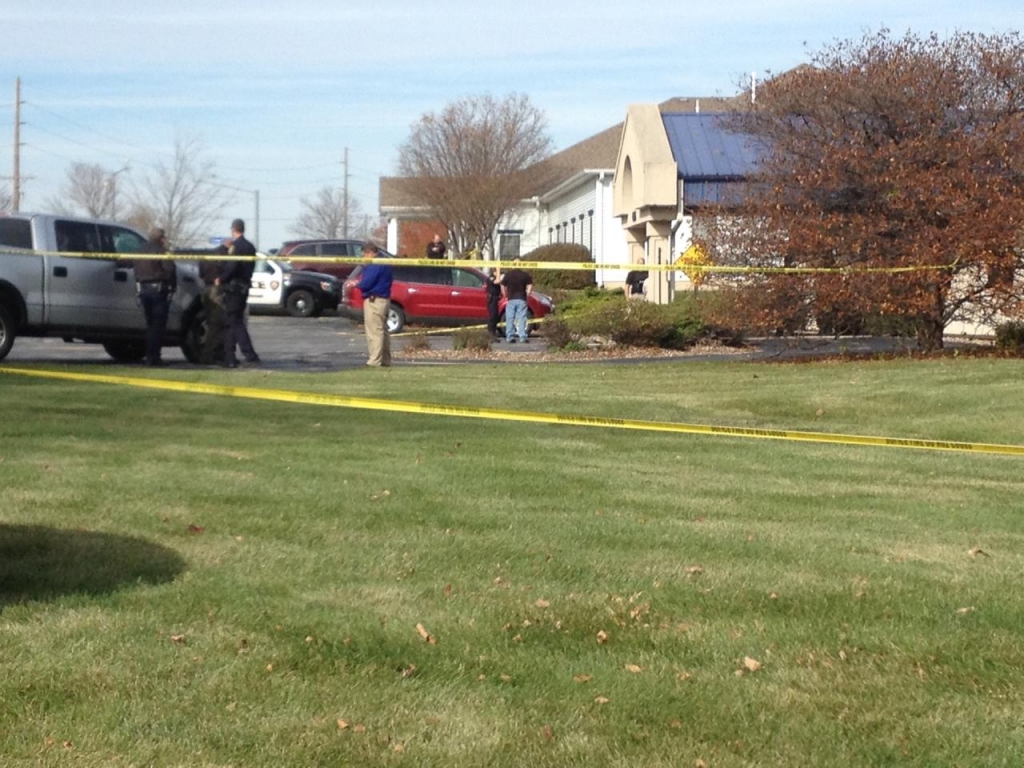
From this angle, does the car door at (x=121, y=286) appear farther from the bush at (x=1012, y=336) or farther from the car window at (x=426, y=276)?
the car window at (x=426, y=276)

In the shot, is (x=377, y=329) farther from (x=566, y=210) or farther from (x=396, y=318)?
(x=566, y=210)

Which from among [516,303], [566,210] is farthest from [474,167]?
[516,303]

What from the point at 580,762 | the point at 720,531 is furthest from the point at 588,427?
the point at 580,762

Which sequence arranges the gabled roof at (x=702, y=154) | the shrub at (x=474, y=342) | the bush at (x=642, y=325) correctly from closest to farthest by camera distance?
1. the shrub at (x=474, y=342)
2. the bush at (x=642, y=325)
3. the gabled roof at (x=702, y=154)

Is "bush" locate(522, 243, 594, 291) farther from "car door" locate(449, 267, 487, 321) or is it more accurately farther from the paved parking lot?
the paved parking lot

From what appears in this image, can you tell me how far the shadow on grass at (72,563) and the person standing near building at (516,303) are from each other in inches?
757

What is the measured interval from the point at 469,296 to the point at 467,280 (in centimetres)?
39

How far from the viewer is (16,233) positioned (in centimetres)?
1703

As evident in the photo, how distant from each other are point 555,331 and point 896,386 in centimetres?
908

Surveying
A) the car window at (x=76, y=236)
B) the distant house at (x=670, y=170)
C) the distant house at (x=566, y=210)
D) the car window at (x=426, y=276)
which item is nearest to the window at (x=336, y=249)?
the distant house at (x=566, y=210)

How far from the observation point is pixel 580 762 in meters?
3.97

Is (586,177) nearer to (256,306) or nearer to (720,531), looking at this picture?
(256,306)

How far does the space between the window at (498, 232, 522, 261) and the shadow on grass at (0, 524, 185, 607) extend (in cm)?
5530

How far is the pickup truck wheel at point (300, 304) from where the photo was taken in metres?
36.6
